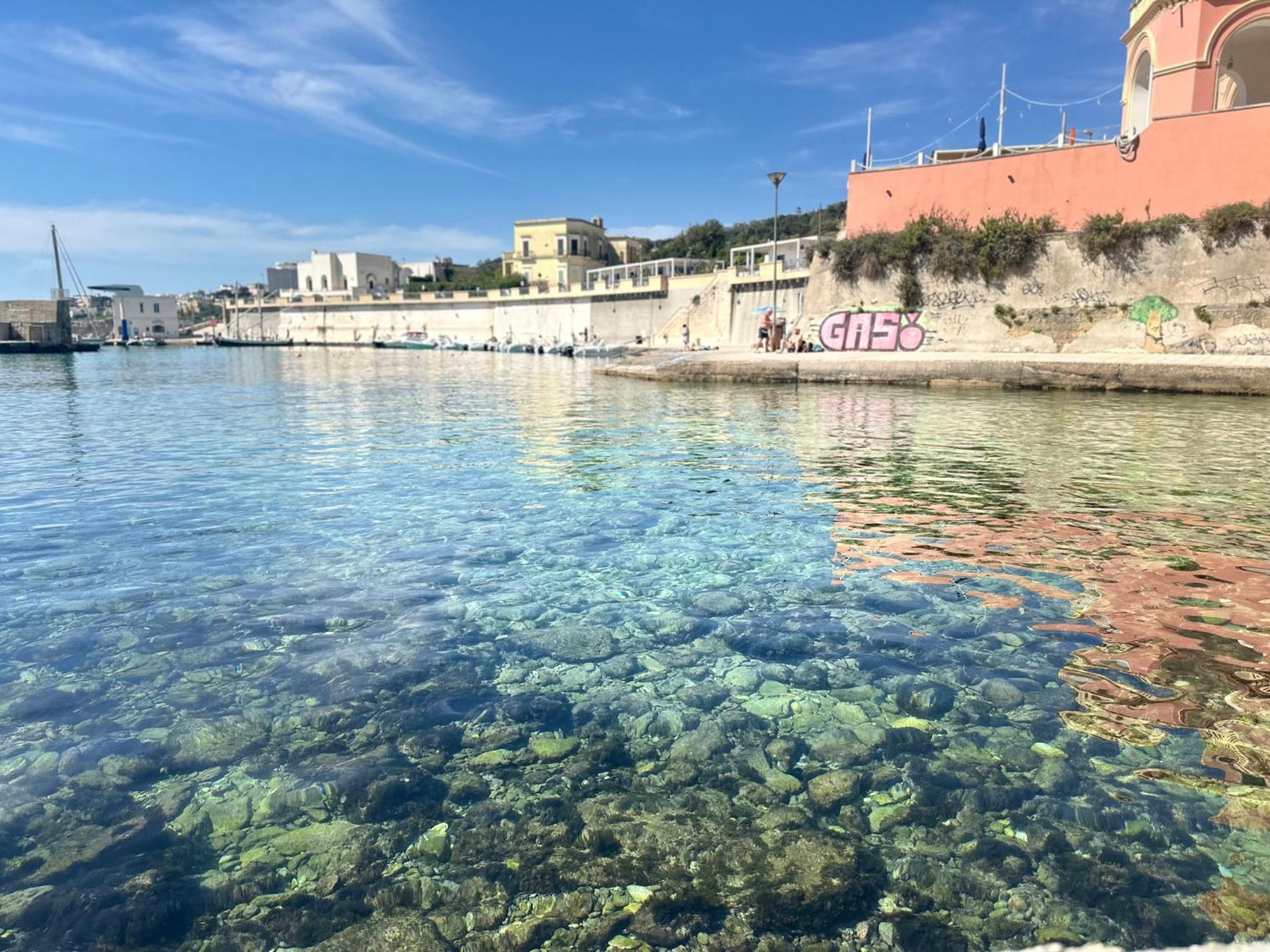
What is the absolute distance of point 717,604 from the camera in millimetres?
5184

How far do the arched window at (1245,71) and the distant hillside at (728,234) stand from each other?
56.8 meters

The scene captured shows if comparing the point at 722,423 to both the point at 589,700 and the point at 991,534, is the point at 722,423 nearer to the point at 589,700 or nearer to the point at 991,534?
the point at 991,534

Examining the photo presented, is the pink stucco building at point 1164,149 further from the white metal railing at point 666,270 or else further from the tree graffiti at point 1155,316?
the white metal railing at point 666,270

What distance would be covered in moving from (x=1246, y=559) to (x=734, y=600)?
13.5ft

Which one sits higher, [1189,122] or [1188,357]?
[1189,122]

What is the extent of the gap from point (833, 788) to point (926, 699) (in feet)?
3.09

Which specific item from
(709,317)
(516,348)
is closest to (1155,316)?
(709,317)

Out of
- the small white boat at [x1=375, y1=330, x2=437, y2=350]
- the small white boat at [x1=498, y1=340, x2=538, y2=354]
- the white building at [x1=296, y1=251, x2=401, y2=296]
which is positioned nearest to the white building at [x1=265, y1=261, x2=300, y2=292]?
the white building at [x1=296, y1=251, x2=401, y2=296]

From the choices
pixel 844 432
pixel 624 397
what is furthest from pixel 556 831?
pixel 624 397

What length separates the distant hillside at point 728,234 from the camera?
88188 mm

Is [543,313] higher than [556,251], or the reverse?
[556,251]

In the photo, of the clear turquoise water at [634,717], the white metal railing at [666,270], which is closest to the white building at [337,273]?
the white metal railing at [666,270]

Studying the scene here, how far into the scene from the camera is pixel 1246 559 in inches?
233

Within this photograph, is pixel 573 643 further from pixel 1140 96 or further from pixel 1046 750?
pixel 1140 96
